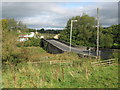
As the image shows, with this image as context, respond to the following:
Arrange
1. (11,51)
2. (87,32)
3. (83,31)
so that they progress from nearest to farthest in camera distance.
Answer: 1. (11,51)
2. (87,32)
3. (83,31)

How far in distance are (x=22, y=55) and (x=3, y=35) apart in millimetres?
3064

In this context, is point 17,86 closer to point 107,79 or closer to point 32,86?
point 32,86

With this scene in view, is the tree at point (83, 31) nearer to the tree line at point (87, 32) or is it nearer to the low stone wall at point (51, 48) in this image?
the tree line at point (87, 32)

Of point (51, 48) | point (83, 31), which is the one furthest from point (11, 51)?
point (83, 31)

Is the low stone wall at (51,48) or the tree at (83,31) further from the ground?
the tree at (83,31)

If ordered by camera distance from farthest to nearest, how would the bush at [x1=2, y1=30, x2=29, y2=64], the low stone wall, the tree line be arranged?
the tree line, the low stone wall, the bush at [x1=2, y1=30, x2=29, y2=64]

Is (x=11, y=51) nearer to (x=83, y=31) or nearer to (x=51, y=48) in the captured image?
(x=51, y=48)

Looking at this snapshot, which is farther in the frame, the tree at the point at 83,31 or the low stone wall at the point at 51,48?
the tree at the point at 83,31

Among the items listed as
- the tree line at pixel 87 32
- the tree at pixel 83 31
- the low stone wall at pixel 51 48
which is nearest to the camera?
the low stone wall at pixel 51 48

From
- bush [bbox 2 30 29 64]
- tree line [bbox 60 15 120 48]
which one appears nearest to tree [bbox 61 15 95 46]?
tree line [bbox 60 15 120 48]

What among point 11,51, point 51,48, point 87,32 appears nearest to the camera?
point 11,51

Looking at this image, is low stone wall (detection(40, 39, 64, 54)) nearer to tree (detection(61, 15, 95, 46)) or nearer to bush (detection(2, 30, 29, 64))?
tree (detection(61, 15, 95, 46))

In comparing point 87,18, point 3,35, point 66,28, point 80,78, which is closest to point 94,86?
point 80,78

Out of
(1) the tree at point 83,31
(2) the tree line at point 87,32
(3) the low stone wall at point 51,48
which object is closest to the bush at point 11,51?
(3) the low stone wall at point 51,48
